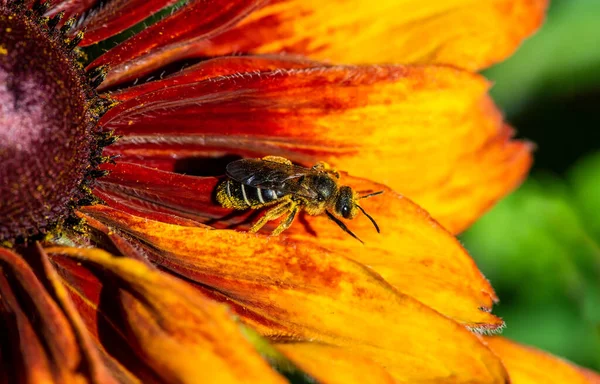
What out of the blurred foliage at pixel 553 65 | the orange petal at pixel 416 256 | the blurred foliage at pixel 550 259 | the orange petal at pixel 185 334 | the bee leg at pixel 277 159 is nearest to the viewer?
the orange petal at pixel 185 334

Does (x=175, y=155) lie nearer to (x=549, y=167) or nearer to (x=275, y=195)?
(x=275, y=195)

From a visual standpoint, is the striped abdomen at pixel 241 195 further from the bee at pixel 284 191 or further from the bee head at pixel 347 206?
the bee head at pixel 347 206

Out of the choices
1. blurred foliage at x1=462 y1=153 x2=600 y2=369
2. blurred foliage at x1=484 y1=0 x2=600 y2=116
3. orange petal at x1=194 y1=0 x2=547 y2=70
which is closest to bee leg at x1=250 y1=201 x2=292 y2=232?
orange petal at x1=194 y1=0 x2=547 y2=70

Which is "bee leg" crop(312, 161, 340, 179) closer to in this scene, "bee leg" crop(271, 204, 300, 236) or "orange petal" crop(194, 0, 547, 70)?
"bee leg" crop(271, 204, 300, 236)

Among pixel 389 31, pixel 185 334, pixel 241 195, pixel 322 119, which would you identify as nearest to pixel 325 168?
pixel 322 119

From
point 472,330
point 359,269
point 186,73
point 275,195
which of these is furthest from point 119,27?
point 472,330

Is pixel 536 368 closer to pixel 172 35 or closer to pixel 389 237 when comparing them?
pixel 389 237

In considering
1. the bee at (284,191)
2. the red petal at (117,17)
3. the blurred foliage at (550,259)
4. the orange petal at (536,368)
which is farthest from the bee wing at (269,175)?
the blurred foliage at (550,259)

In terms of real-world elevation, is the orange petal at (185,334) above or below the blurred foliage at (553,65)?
above
